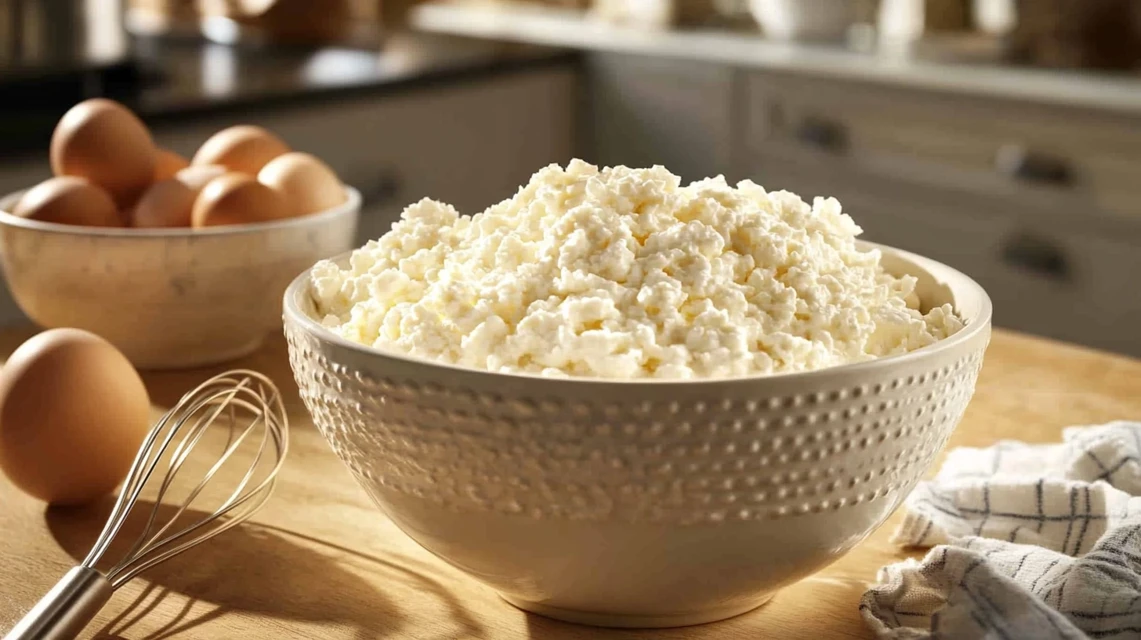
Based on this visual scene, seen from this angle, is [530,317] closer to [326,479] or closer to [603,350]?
[603,350]

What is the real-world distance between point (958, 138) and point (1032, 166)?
0.45 feet

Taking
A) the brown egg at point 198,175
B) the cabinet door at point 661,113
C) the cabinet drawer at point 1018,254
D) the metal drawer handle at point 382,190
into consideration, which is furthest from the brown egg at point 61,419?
the cabinet door at point 661,113

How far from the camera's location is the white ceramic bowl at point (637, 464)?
0.52 meters

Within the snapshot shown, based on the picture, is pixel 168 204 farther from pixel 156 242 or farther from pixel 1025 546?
pixel 1025 546

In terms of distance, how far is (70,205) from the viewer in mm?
938

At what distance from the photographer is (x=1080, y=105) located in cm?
194

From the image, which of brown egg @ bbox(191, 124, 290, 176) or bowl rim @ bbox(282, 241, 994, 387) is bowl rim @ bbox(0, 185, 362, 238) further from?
bowl rim @ bbox(282, 241, 994, 387)

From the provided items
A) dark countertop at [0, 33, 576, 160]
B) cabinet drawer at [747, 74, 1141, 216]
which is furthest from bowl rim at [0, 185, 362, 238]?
cabinet drawer at [747, 74, 1141, 216]

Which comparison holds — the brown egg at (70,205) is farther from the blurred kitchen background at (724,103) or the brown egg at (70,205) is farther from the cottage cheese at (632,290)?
the blurred kitchen background at (724,103)

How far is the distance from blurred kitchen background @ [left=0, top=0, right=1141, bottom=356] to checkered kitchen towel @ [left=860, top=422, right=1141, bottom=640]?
1.30m

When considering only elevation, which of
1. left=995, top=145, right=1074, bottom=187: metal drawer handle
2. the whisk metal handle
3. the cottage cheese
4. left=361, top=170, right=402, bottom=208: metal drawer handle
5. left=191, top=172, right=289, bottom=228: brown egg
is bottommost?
left=361, top=170, right=402, bottom=208: metal drawer handle

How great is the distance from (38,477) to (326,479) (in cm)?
17

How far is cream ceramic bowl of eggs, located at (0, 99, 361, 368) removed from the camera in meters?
0.92

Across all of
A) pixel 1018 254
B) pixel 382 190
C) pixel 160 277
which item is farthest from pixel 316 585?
pixel 1018 254
